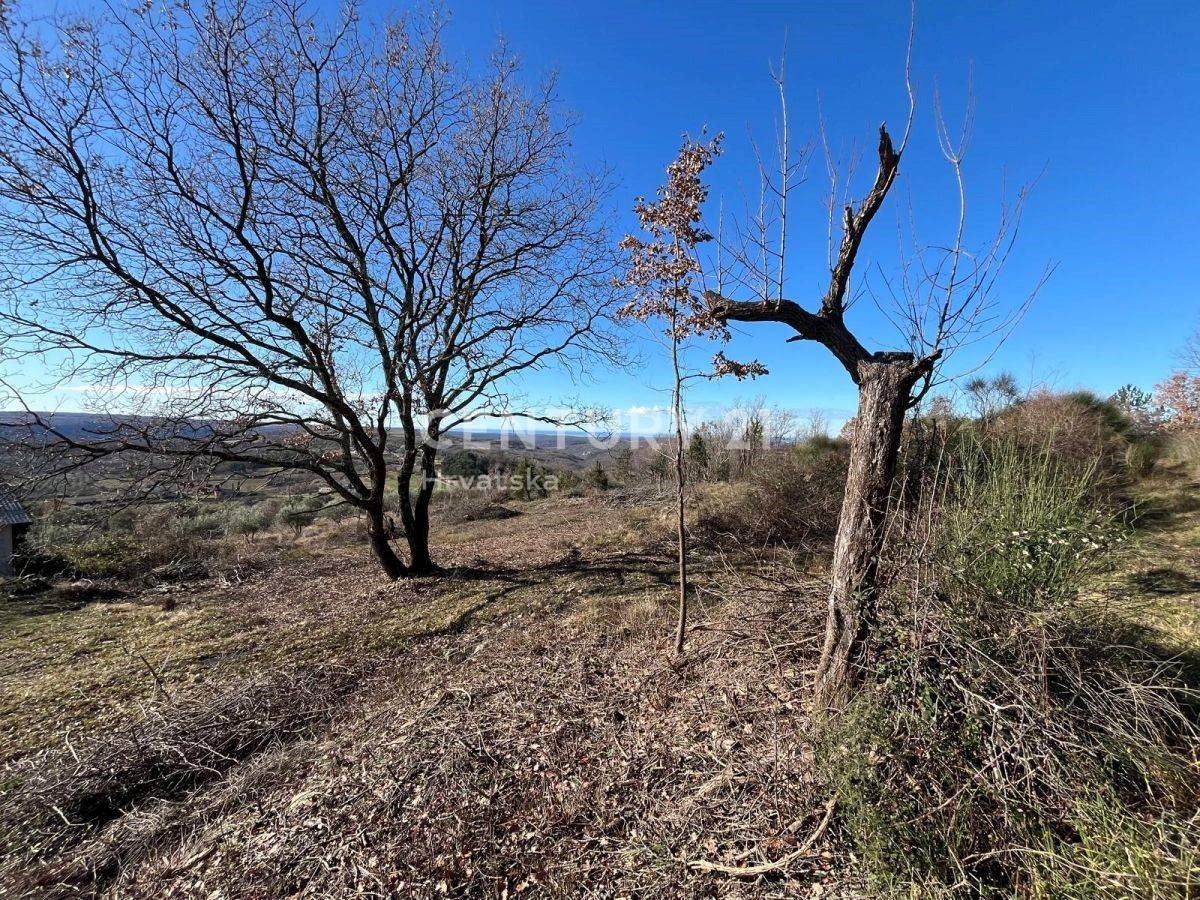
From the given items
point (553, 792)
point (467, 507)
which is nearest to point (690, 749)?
point (553, 792)

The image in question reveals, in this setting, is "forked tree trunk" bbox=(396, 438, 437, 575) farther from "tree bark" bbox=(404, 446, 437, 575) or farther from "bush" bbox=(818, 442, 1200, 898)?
"bush" bbox=(818, 442, 1200, 898)

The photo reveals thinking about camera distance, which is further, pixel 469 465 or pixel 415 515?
pixel 469 465

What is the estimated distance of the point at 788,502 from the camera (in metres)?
8.48

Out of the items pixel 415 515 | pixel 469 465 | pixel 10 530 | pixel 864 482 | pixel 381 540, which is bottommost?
pixel 10 530

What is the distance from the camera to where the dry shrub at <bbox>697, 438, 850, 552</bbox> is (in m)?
7.54

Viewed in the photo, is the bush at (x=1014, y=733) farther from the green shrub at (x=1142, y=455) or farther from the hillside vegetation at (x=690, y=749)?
the green shrub at (x=1142, y=455)

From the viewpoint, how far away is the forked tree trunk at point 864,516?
7.79ft

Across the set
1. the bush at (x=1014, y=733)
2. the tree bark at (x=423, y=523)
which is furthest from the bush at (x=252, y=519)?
the bush at (x=1014, y=733)

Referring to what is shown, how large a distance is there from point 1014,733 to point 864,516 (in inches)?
41.8

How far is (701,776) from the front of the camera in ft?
7.73

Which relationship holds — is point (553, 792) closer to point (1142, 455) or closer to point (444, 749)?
point (444, 749)

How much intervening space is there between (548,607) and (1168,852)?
14.8 feet

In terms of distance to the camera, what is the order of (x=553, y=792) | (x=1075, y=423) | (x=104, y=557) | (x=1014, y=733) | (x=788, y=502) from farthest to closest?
(x=788, y=502) < (x=104, y=557) < (x=1075, y=423) < (x=553, y=792) < (x=1014, y=733)

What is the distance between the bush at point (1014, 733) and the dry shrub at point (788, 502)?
3740 mm
